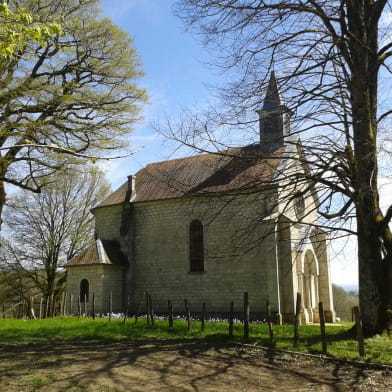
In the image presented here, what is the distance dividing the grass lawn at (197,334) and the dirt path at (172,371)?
3.24ft

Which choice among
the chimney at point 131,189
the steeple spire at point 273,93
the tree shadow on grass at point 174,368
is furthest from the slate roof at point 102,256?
the steeple spire at point 273,93

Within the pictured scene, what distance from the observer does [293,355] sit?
9.38 meters

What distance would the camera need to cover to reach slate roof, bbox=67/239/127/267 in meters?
21.5

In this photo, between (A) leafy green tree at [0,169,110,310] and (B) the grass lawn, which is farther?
(A) leafy green tree at [0,169,110,310]


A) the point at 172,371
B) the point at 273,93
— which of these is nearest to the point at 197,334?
the point at 172,371

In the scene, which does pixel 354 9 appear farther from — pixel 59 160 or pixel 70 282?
pixel 70 282

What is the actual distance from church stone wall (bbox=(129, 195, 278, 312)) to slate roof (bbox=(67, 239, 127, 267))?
92 centimetres

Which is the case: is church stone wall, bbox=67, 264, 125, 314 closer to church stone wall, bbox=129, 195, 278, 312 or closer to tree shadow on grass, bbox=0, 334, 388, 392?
church stone wall, bbox=129, 195, 278, 312

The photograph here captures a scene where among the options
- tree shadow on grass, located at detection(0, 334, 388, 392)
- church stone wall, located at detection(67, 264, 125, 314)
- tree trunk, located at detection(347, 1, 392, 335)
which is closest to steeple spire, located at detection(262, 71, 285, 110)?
tree trunk, located at detection(347, 1, 392, 335)

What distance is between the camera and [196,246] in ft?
68.5

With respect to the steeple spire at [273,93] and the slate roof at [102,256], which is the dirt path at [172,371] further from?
the slate roof at [102,256]

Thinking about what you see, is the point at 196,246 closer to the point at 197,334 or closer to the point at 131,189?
the point at 131,189

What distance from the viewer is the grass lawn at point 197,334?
31.2ft

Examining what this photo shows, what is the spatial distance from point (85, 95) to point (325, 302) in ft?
54.0
